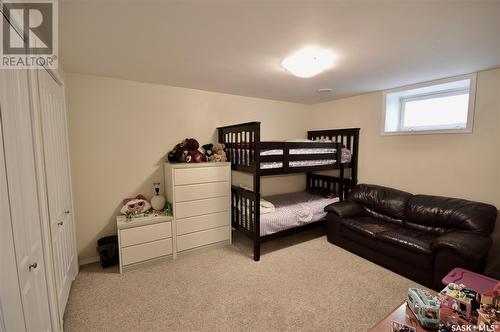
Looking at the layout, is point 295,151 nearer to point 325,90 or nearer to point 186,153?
point 325,90

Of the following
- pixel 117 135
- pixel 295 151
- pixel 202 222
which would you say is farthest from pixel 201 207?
pixel 295 151

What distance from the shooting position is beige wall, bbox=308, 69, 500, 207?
2404 mm

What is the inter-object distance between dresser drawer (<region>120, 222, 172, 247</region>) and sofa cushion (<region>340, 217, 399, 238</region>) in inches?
95.0

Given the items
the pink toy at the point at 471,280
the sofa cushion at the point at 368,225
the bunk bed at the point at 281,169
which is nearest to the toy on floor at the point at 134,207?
the bunk bed at the point at 281,169

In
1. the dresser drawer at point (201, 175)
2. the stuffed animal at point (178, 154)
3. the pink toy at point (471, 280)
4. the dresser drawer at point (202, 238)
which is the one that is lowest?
the dresser drawer at point (202, 238)

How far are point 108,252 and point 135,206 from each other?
587mm

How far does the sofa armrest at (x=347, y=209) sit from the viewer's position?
3107 mm

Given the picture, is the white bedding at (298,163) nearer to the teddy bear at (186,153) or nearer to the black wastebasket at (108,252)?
the teddy bear at (186,153)

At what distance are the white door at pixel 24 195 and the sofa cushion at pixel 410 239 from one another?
3.10 m

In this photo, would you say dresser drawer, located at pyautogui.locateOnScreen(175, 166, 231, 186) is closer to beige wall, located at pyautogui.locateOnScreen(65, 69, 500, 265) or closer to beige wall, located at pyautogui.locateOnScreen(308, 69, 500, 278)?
beige wall, located at pyautogui.locateOnScreen(65, 69, 500, 265)

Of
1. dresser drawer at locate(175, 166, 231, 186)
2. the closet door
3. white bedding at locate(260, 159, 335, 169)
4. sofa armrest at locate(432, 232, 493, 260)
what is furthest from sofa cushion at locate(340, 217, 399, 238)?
the closet door

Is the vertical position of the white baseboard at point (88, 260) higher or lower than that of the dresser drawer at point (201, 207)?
lower

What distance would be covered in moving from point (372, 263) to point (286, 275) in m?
1.14

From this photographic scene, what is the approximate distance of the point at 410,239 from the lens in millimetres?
2385
